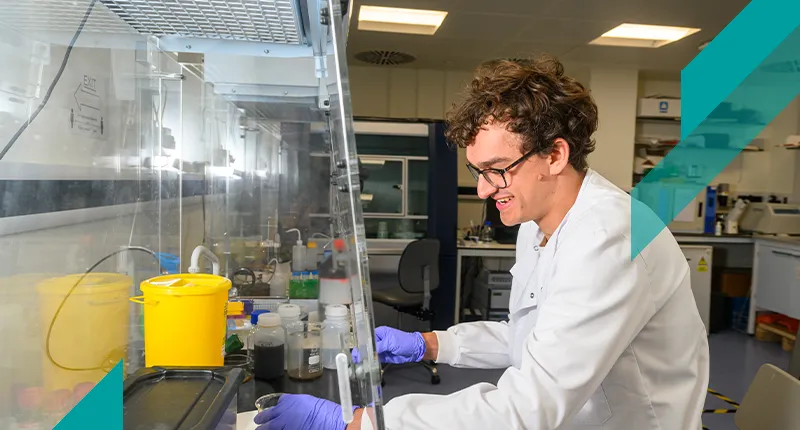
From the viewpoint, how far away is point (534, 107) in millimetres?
1038

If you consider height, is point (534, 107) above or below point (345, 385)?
above

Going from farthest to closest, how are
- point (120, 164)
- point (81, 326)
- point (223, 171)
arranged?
point (223, 171) < point (120, 164) < point (81, 326)

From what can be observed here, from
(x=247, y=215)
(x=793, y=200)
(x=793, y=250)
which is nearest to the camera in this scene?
(x=247, y=215)

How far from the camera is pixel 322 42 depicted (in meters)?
1.26

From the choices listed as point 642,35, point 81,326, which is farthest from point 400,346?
point 642,35

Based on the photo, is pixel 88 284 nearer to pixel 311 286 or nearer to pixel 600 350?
pixel 600 350

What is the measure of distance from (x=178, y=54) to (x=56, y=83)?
0.79m

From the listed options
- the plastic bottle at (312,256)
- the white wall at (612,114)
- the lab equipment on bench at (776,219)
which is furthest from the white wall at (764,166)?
the plastic bottle at (312,256)

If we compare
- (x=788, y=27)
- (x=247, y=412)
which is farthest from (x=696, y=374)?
(x=788, y=27)

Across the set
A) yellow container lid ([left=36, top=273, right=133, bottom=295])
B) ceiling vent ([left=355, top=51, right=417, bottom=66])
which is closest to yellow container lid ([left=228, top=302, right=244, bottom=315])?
yellow container lid ([left=36, top=273, right=133, bottom=295])

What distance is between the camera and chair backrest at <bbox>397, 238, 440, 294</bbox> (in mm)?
3338

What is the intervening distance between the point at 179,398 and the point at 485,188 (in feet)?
2.31

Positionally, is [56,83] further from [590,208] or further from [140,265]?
[590,208]

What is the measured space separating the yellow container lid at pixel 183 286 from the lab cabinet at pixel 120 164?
7cm
